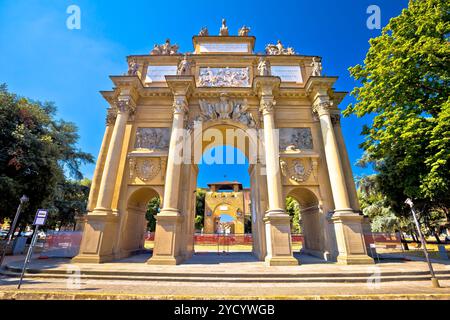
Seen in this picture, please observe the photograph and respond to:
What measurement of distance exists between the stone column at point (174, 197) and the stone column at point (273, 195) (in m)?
4.71

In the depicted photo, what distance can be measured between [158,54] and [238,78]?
21.3 feet

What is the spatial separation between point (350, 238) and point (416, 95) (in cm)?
785

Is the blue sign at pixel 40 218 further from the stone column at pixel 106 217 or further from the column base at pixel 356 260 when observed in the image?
the column base at pixel 356 260

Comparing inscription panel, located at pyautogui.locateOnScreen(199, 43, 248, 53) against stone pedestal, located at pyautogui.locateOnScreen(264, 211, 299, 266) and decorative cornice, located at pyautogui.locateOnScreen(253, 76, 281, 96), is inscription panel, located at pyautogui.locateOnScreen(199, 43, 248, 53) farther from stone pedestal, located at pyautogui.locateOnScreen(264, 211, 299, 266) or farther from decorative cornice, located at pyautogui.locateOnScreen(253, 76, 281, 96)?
stone pedestal, located at pyautogui.locateOnScreen(264, 211, 299, 266)

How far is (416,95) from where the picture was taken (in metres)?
10.7

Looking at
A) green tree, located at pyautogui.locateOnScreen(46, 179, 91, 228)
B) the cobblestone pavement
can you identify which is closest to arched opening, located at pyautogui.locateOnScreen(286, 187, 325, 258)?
the cobblestone pavement

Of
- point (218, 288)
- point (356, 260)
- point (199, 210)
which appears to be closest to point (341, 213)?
point (356, 260)

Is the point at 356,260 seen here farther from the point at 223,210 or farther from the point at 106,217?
the point at 223,210

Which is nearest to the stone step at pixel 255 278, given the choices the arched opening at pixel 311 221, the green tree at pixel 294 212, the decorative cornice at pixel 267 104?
the arched opening at pixel 311 221

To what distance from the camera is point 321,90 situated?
46.6ft

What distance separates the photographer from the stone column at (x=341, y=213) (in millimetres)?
10914
